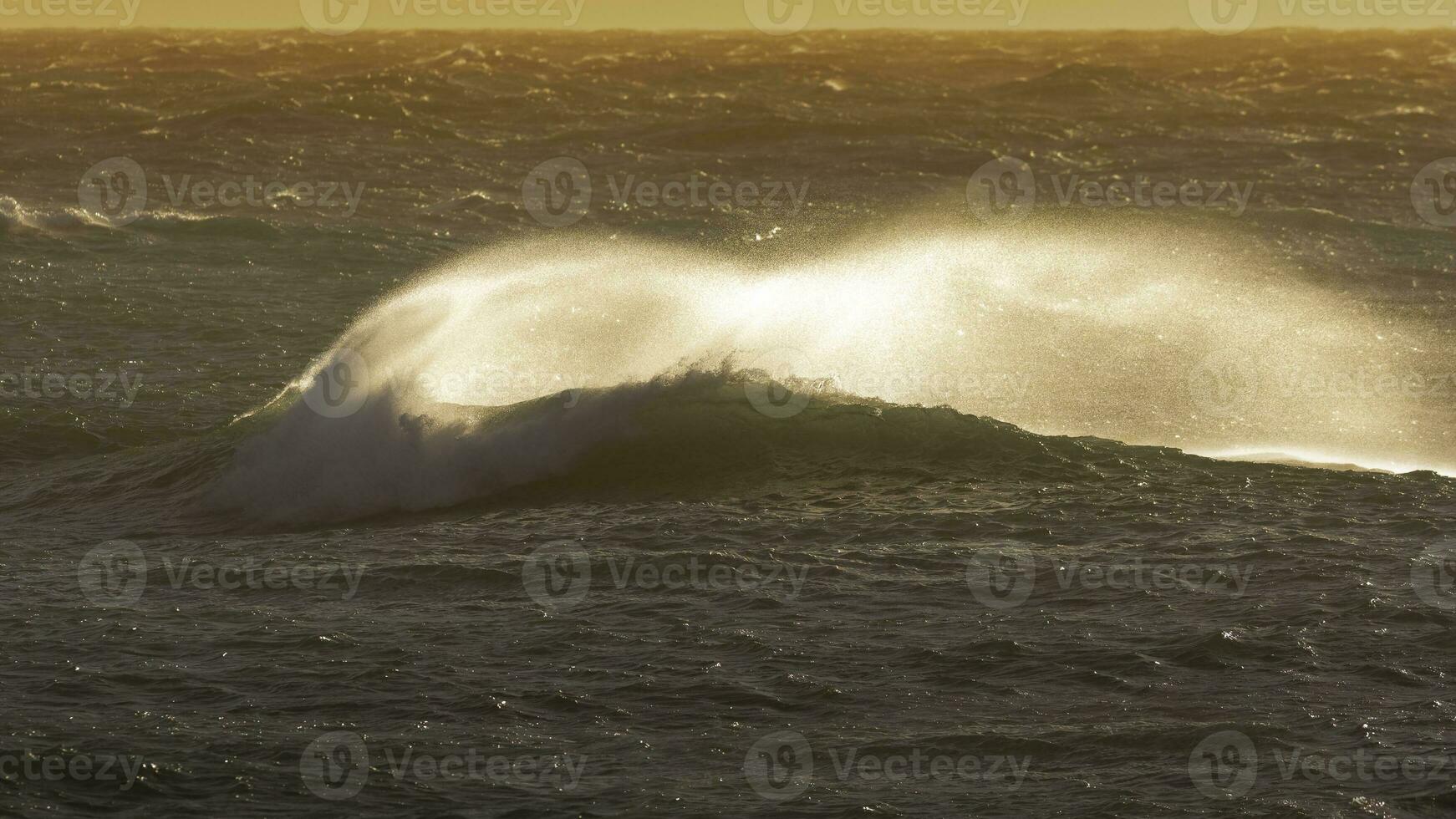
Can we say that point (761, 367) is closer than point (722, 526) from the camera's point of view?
No

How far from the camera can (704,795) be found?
39.7ft

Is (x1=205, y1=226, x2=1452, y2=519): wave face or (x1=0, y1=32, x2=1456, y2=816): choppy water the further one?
(x1=205, y1=226, x2=1452, y2=519): wave face

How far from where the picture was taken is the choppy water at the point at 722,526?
12.6 metres

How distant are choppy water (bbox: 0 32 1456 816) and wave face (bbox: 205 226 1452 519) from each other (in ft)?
0.33

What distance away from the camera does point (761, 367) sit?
24.8m

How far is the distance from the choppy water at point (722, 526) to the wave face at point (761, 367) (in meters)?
0.10

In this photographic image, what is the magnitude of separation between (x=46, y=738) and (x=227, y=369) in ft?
62.2

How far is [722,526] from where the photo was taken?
19.2 meters

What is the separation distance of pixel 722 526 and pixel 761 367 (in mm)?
6024

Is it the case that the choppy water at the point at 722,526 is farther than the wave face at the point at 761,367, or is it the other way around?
the wave face at the point at 761,367

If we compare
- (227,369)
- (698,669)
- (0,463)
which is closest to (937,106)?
(227,369)

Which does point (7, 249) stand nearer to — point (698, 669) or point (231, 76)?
point (698, 669)

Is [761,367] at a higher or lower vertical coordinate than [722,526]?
higher

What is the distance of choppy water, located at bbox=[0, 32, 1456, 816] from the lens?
41.5 feet
